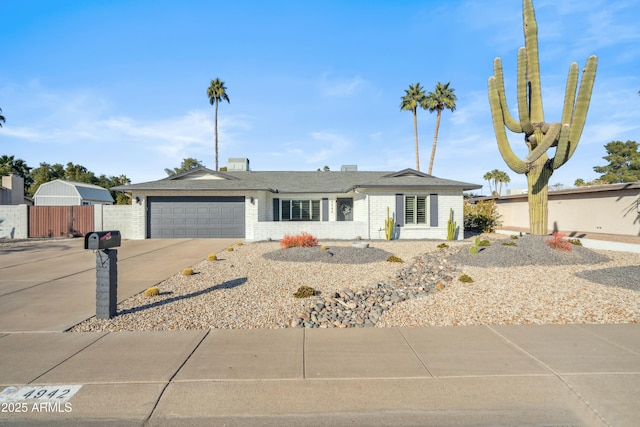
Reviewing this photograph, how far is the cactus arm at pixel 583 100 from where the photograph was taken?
1240cm

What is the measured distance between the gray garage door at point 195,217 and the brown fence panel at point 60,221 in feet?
16.0

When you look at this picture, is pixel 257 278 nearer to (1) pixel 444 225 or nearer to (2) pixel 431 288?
(2) pixel 431 288

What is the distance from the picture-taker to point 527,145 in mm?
14219

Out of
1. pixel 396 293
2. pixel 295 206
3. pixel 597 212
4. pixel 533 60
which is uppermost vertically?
pixel 533 60

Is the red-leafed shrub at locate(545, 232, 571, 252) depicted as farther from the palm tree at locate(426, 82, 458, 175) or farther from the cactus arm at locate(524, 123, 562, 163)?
the palm tree at locate(426, 82, 458, 175)

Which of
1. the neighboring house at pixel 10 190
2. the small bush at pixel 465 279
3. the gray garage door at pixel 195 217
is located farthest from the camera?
the neighboring house at pixel 10 190

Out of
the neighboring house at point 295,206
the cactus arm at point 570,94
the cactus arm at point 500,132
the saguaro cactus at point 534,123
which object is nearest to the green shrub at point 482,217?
the neighboring house at point 295,206

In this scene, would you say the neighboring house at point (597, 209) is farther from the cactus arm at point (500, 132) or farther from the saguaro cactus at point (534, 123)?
the cactus arm at point (500, 132)

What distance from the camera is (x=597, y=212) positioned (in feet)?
62.6

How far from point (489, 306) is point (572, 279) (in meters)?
3.88

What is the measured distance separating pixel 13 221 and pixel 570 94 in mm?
30666

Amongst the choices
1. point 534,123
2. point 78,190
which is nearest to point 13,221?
point 78,190

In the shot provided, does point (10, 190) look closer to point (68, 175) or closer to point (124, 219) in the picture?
point (124, 219)

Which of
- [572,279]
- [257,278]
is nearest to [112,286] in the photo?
[257,278]
